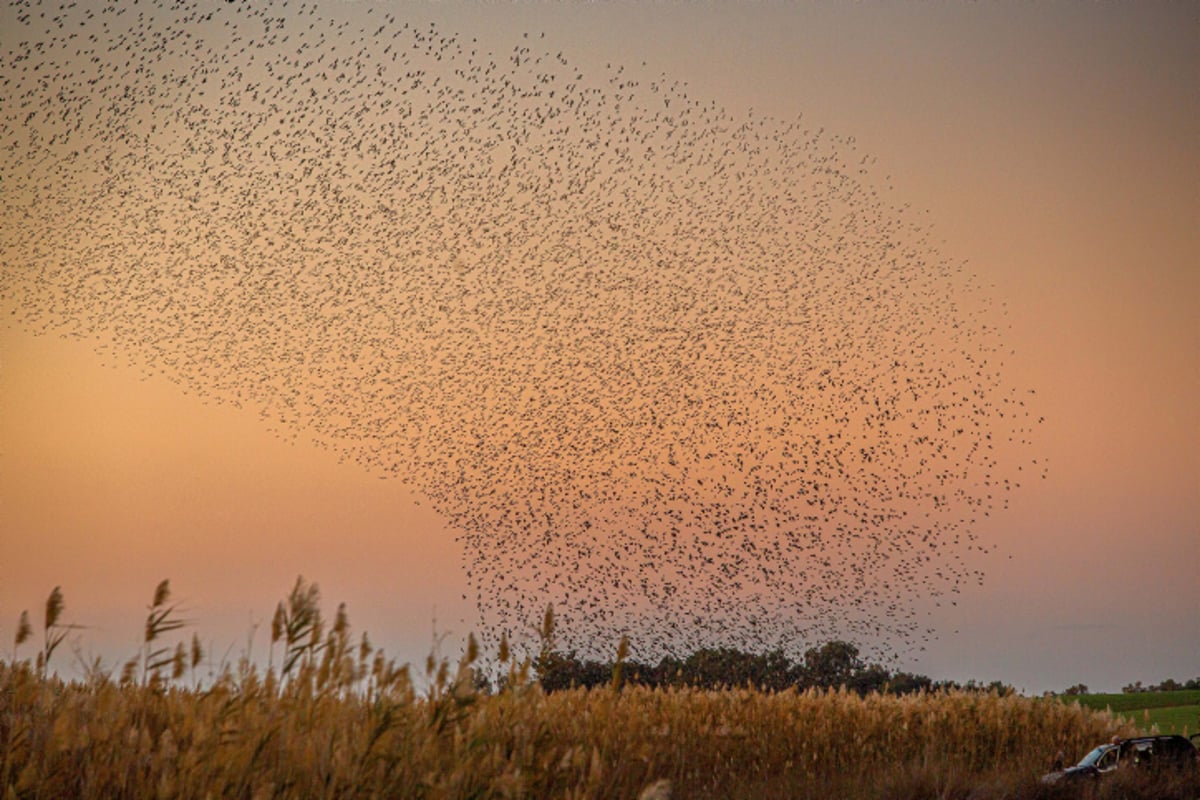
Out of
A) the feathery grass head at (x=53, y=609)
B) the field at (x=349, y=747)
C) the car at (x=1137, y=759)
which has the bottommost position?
the car at (x=1137, y=759)

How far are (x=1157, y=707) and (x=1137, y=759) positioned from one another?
19.9m

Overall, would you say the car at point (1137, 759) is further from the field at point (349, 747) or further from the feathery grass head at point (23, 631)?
the feathery grass head at point (23, 631)

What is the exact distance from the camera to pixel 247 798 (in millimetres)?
6230

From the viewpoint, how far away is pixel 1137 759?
1380 centimetres

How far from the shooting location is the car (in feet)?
43.9

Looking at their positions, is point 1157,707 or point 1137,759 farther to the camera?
point 1157,707

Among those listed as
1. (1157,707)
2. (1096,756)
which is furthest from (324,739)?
(1157,707)

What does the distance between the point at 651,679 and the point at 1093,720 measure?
44.2 ft

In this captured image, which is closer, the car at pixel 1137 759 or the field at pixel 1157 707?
the car at pixel 1137 759

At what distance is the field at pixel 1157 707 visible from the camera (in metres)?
24.4

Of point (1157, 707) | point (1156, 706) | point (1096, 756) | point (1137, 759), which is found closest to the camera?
point (1137, 759)

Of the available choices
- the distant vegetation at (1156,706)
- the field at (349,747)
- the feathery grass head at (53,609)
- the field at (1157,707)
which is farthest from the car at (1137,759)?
the feathery grass head at (53,609)

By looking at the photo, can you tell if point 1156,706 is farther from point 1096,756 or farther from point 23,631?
point 23,631

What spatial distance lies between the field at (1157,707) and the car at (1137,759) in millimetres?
8742
